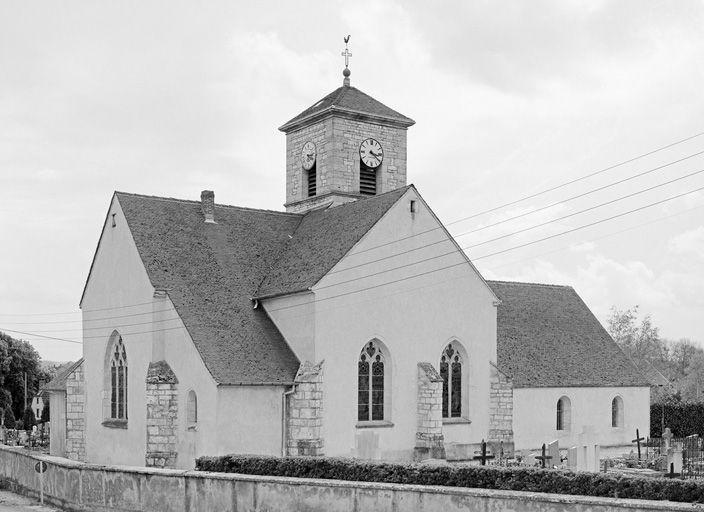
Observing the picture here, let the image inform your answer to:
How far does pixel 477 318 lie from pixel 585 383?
29.5ft

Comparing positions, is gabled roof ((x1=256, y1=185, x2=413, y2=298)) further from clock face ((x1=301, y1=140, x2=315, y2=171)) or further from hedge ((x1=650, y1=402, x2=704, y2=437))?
hedge ((x1=650, y1=402, x2=704, y2=437))

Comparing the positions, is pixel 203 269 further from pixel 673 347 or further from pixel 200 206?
pixel 673 347

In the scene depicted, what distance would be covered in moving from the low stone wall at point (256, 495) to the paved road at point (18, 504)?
13.9 inches

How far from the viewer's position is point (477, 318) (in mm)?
42281

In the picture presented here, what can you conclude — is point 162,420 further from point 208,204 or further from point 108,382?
point 208,204

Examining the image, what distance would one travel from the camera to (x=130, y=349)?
1593 inches

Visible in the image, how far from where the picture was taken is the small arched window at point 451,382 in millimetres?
41375

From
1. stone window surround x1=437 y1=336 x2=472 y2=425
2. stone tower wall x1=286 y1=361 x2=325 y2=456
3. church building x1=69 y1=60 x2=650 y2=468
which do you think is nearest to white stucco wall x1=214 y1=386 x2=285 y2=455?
church building x1=69 y1=60 x2=650 y2=468

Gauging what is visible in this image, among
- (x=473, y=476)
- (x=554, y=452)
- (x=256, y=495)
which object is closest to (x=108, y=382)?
(x=554, y=452)

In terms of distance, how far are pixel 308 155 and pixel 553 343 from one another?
14.9m

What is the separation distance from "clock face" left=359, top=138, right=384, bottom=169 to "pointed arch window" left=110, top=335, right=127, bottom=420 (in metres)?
14.4

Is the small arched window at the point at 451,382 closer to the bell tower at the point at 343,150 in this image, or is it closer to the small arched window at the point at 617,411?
the bell tower at the point at 343,150

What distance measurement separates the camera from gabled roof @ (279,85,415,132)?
1884 inches

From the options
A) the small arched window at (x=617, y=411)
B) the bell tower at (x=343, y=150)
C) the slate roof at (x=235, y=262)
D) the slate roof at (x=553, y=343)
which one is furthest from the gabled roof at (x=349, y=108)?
the small arched window at (x=617, y=411)
